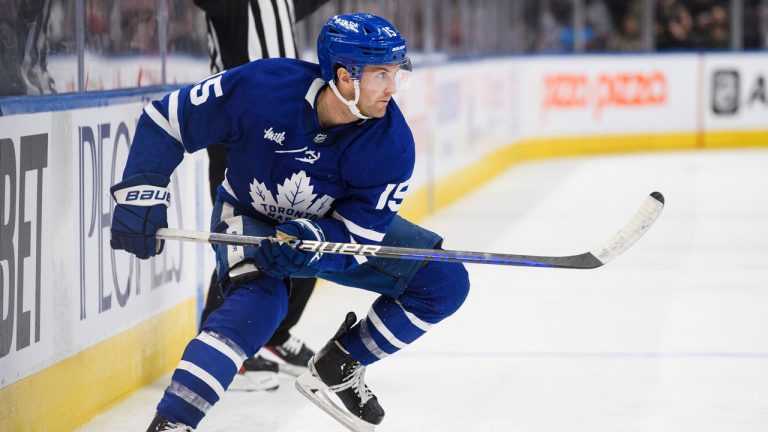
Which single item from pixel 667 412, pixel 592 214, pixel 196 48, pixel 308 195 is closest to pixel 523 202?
pixel 592 214

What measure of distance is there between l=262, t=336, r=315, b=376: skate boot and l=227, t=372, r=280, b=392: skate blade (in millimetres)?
133

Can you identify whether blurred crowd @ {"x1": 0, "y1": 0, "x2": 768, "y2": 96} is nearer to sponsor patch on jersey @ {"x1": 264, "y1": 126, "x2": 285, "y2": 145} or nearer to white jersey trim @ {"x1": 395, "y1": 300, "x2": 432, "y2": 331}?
sponsor patch on jersey @ {"x1": 264, "y1": 126, "x2": 285, "y2": 145}

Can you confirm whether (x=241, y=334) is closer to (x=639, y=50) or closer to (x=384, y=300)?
(x=384, y=300)

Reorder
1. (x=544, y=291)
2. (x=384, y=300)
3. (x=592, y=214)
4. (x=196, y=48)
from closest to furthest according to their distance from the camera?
(x=384, y=300), (x=196, y=48), (x=544, y=291), (x=592, y=214)

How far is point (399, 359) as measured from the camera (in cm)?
385

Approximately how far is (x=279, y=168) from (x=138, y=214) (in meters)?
0.31

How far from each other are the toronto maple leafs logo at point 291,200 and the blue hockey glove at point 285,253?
0.12m

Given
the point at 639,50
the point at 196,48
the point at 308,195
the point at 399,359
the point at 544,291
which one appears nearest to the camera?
the point at 308,195

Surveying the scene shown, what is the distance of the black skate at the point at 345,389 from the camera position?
291cm

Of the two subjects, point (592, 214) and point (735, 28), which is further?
point (735, 28)

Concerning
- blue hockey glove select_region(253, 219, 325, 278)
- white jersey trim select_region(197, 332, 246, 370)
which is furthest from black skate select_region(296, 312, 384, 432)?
white jersey trim select_region(197, 332, 246, 370)

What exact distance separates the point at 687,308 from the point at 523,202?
3.61 meters

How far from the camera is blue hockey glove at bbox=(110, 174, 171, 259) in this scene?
8.13ft

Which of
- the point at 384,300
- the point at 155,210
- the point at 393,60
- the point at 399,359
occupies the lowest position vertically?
the point at 399,359
